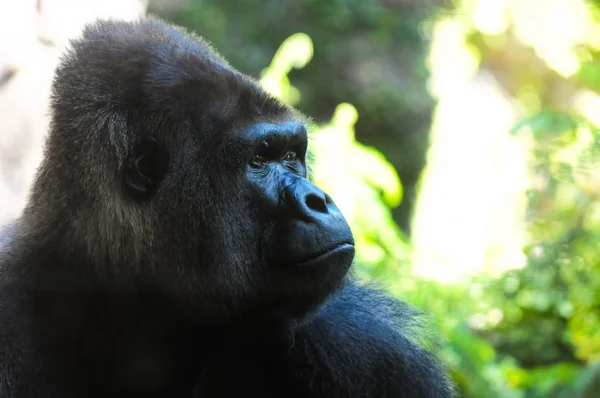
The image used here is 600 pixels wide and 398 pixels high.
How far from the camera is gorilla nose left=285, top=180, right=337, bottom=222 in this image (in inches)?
84.0

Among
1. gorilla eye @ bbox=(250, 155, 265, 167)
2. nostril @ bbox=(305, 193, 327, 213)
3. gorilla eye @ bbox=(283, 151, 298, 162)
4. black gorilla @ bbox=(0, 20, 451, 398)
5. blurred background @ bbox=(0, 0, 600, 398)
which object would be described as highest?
blurred background @ bbox=(0, 0, 600, 398)

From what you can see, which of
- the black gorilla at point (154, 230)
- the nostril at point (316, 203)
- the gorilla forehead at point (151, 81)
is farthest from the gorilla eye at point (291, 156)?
the nostril at point (316, 203)

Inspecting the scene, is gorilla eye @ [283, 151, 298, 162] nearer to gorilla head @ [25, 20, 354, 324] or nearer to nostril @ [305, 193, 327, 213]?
gorilla head @ [25, 20, 354, 324]

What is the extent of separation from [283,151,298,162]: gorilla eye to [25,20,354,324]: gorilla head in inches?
5.1

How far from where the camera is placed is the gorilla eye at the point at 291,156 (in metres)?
2.39

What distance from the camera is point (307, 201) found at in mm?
2160

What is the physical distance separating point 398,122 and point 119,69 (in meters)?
6.35

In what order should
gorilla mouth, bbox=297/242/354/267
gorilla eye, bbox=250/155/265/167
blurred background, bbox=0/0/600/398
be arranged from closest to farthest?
→ gorilla mouth, bbox=297/242/354/267
gorilla eye, bbox=250/155/265/167
blurred background, bbox=0/0/600/398

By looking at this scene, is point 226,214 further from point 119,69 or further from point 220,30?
point 220,30

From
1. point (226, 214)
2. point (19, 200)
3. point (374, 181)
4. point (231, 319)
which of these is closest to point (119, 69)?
point (226, 214)

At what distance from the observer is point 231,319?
227 cm

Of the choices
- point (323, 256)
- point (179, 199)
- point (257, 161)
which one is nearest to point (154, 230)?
point (179, 199)

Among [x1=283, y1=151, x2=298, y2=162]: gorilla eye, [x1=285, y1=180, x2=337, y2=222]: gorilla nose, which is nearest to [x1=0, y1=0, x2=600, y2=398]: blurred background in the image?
[x1=283, y1=151, x2=298, y2=162]: gorilla eye

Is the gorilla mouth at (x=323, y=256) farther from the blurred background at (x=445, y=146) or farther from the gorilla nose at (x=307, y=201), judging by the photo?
the blurred background at (x=445, y=146)
